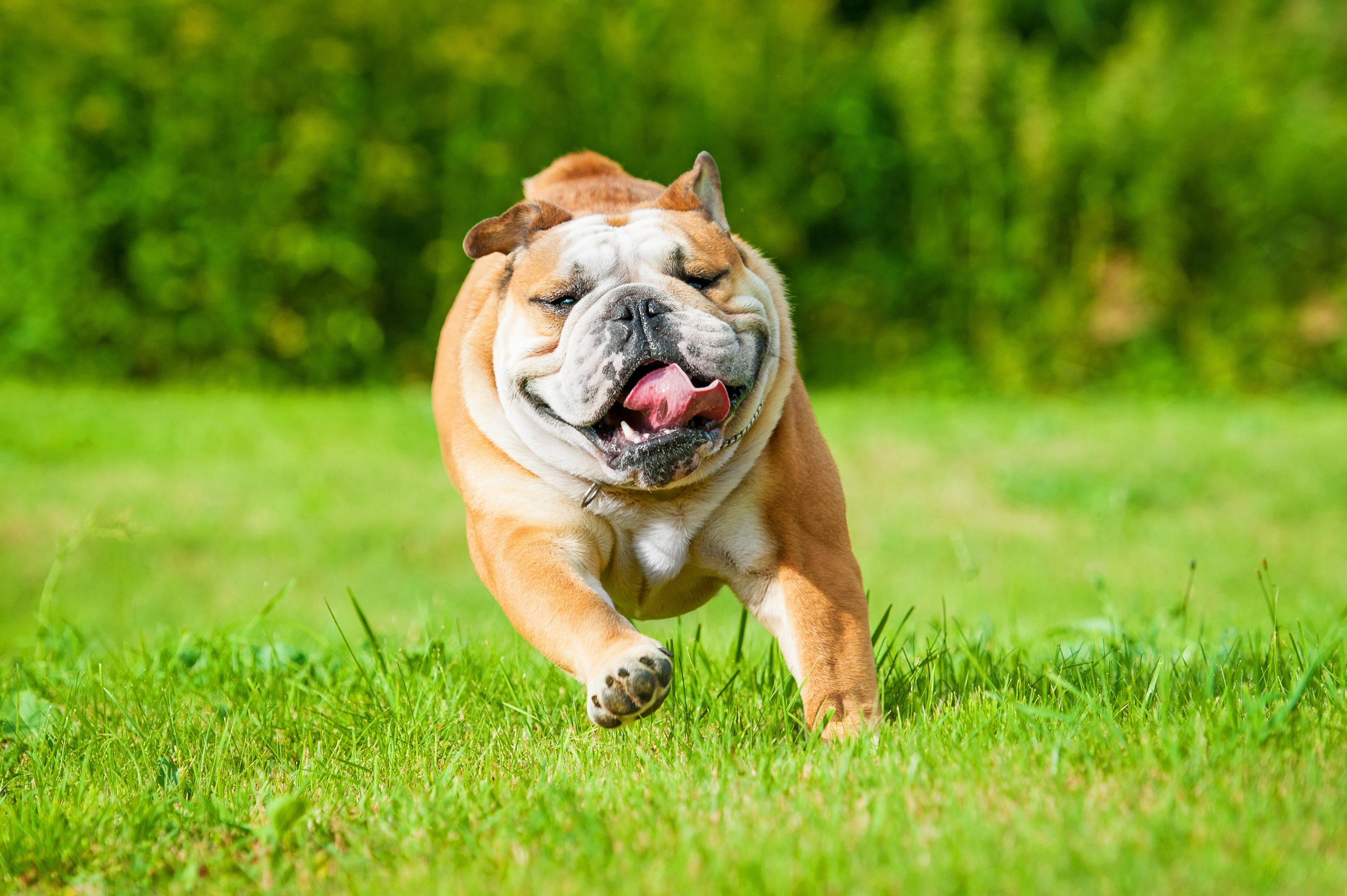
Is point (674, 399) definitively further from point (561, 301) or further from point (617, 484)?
point (561, 301)

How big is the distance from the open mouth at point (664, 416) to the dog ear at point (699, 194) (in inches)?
22.5

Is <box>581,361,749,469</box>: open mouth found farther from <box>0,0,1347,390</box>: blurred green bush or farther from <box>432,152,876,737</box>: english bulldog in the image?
<box>0,0,1347,390</box>: blurred green bush

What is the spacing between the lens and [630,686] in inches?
86.4

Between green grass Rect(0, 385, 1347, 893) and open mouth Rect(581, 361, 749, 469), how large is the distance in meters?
0.59

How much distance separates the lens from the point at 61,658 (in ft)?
12.0

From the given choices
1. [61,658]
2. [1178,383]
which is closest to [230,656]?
[61,658]

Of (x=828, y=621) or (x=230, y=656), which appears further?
(x=230, y=656)

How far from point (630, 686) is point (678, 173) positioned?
7.98 m

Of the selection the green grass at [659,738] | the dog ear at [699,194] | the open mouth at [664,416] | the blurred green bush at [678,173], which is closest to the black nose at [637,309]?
the open mouth at [664,416]

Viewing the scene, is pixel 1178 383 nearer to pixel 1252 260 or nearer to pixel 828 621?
pixel 1252 260

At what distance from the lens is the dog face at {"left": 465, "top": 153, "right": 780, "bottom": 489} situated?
99.6 inches

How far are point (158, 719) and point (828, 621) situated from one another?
5.17 ft

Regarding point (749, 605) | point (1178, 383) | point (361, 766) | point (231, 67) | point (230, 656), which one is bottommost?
point (1178, 383)

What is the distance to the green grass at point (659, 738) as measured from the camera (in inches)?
68.4
